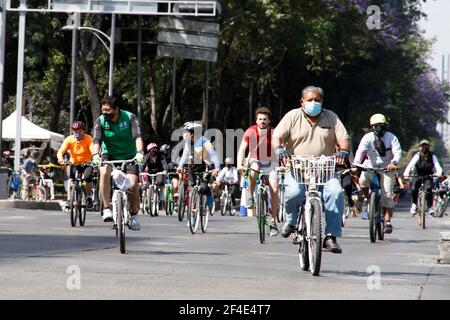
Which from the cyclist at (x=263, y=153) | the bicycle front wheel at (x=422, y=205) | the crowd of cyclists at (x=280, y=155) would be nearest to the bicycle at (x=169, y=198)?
the crowd of cyclists at (x=280, y=155)

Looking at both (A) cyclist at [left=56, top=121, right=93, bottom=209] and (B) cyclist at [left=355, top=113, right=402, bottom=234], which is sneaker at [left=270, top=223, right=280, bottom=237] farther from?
(A) cyclist at [left=56, top=121, right=93, bottom=209]

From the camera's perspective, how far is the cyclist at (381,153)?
20188 mm

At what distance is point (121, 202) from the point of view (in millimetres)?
15414

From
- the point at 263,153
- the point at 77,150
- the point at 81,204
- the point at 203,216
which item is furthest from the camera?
the point at 77,150

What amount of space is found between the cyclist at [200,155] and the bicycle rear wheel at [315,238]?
8.52 metres

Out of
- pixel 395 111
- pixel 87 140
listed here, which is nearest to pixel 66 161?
pixel 87 140

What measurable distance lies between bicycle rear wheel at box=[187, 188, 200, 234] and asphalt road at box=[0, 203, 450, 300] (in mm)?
338

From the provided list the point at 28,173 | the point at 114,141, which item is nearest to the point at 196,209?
the point at 114,141

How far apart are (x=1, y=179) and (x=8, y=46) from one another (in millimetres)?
12888

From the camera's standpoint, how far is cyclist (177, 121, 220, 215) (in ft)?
70.4

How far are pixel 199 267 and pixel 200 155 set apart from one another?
931 centimetres

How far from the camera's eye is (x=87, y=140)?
22828 millimetres

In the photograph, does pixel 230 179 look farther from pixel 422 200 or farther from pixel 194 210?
pixel 194 210
